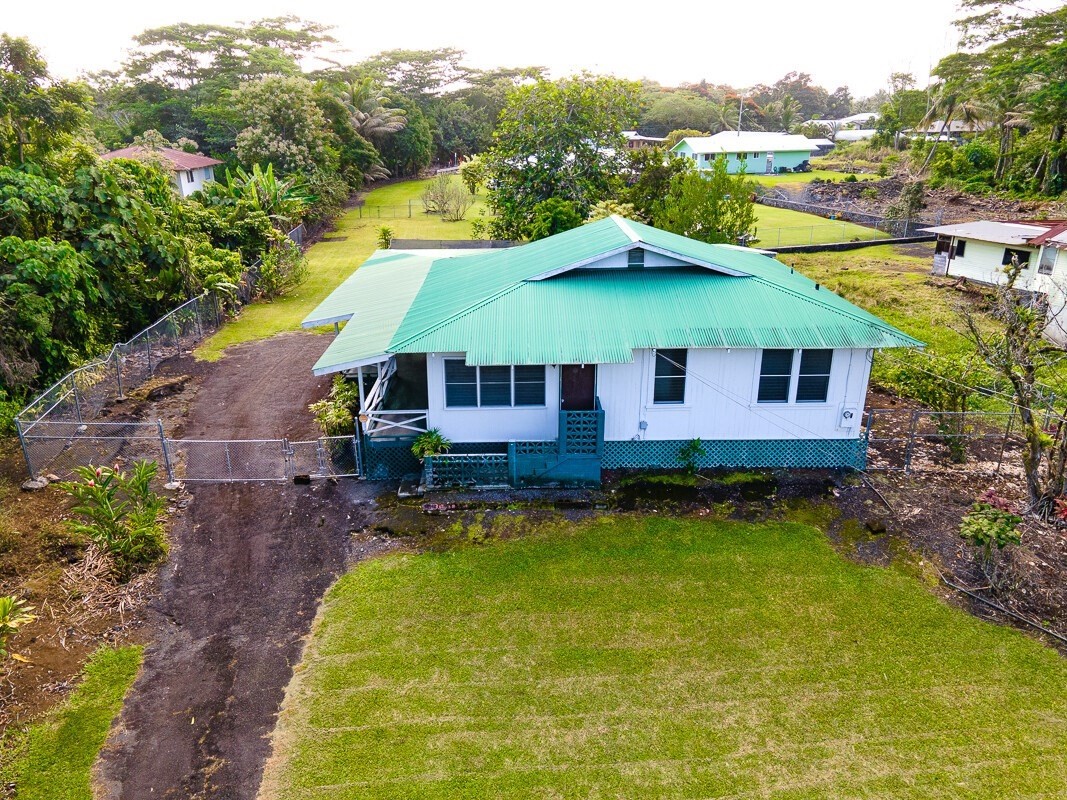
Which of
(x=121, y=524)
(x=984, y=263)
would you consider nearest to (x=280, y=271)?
(x=121, y=524)

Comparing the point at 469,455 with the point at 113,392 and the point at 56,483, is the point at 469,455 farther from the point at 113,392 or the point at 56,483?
the point at 113,392

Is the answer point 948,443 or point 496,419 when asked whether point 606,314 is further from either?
point 948,443

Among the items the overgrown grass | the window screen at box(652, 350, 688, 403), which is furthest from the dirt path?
the window screen at box(652, 350, 688, 403)

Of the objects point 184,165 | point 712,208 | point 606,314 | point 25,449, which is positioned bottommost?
point 25,449

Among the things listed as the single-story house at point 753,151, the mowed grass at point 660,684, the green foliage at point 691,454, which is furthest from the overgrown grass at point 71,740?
the single-story house at point 753,151

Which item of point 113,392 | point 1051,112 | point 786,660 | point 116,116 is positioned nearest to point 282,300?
point 113,392
